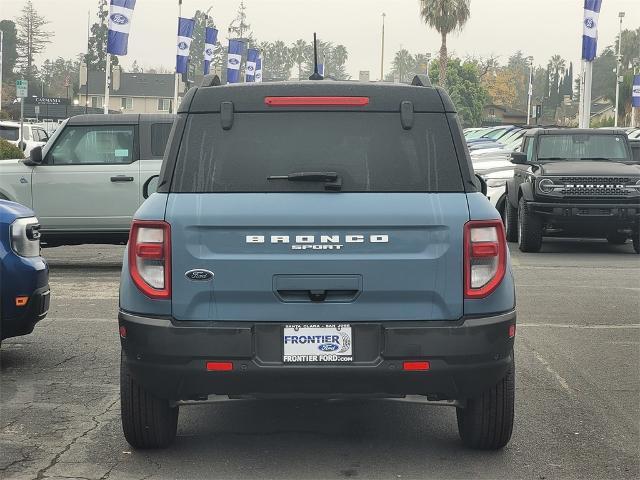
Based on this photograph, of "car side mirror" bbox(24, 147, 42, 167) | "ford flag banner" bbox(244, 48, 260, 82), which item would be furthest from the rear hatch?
"ford flag banner" bbox(244, 48, 260, 82)

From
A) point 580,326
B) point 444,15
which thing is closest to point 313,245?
point 580,326

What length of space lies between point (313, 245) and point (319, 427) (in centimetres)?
166

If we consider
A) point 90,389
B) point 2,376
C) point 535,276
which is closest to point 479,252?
point 90,389

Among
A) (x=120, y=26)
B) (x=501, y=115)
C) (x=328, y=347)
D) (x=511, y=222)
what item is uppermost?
(x=120, y=26)

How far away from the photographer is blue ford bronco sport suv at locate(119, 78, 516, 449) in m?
5.50

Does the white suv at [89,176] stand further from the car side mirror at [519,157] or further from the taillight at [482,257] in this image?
the taillight at [482,257]

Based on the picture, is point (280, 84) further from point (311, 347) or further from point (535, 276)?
point (535, 276)

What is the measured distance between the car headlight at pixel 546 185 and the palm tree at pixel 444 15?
5866 cm

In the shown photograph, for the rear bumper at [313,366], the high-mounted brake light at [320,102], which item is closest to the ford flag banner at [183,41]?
the high-mounted brake light at [320,102]

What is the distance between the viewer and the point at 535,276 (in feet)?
49.6

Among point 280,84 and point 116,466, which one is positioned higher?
point 280,84

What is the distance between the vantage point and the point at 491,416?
6.02 m

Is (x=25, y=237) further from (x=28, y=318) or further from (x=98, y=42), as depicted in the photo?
(x=98, y=42)

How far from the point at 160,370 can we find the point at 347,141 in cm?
138
